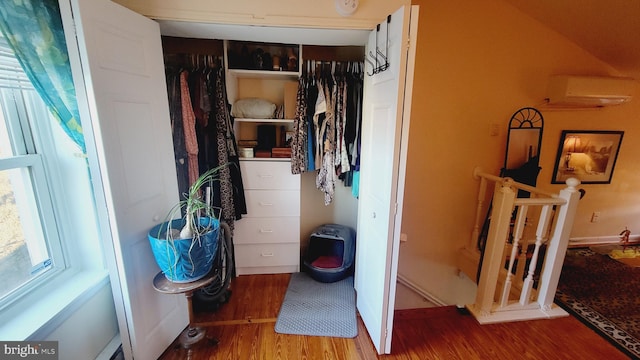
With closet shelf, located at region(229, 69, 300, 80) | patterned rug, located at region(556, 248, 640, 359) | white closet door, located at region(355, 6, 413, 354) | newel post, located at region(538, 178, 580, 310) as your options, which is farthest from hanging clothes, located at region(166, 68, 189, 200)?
patterned rug, located at region(556, 248, 640, 359)

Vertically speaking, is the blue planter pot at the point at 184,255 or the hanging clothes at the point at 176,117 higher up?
the hanging clothes at the point at 176,117

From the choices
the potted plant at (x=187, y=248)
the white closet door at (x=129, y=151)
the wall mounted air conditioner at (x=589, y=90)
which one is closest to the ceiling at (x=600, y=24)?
the wall mounted air conditioner at (x=589, y=90)

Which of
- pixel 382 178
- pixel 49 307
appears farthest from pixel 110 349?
pixel 382 178

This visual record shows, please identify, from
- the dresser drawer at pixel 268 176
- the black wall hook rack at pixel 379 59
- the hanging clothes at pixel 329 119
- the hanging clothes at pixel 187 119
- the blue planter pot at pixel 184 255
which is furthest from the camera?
the dresser drawer at pixel 268 176

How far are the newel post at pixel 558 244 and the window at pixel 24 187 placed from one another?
289 cm

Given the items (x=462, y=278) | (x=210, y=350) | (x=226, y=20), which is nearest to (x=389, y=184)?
(x=226, y=20)

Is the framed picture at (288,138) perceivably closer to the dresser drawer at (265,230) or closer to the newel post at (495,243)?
the dresser drawer at (265,230)

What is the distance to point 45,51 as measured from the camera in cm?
111

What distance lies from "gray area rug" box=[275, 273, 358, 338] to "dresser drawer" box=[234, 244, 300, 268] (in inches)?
7.4

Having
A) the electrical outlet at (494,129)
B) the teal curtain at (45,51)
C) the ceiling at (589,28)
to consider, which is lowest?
the electrical outlet at (494,129)

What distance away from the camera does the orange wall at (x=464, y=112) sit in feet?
7.71

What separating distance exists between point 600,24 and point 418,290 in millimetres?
2781

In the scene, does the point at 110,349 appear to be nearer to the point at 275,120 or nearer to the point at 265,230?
the point at 265,230

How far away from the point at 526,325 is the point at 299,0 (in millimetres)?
2577
